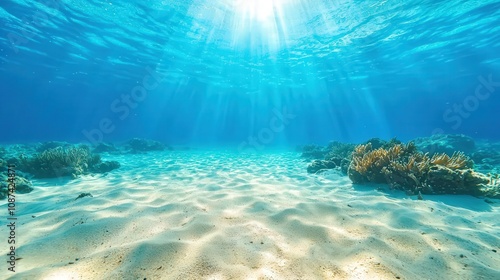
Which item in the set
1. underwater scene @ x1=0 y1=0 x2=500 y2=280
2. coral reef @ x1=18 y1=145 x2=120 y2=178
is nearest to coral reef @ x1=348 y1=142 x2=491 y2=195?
underwater scene @ x1=0 y1=0 x2=500 y2=280

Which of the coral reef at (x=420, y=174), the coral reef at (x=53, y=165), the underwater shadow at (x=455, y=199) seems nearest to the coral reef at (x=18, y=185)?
the coral reef at (x=53, y=165)

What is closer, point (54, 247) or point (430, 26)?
point (54, 247)

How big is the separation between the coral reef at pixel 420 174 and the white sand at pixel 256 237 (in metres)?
0.39

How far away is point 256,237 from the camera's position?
361 cm

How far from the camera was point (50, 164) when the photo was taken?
9242 millimetres

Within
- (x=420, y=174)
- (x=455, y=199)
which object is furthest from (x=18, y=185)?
(x=455, y=199)

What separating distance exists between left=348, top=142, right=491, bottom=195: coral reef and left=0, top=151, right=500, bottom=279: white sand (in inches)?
15.4

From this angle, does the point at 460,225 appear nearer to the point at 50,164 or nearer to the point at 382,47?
the point at 50,164

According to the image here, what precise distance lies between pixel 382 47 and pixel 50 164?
93.2 ft

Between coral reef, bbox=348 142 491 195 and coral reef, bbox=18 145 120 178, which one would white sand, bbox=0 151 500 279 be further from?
coral reef, bbox=18 145 120 178

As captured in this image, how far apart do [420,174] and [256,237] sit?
5.33 m

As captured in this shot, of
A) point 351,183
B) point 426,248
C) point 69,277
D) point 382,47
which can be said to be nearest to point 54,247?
point 69,277

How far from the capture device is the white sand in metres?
2.78

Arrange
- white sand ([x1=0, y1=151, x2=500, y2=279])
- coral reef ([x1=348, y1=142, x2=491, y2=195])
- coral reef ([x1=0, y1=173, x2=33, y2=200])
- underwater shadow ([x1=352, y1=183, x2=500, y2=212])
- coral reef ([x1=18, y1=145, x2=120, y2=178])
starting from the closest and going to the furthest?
white sand ([x1=0, y1=151, x2=500, y2=279]), underwater shadow ([x1=352, y1=183, x2=500, y2=212]), coral reef ([x1=348, y1=142, x2=491, y2=195]), coral reef ([x1=0, y1=173, x2=33, y2=200]), coral reef ([x1=18, y1=145, x2=120, y2=178])
